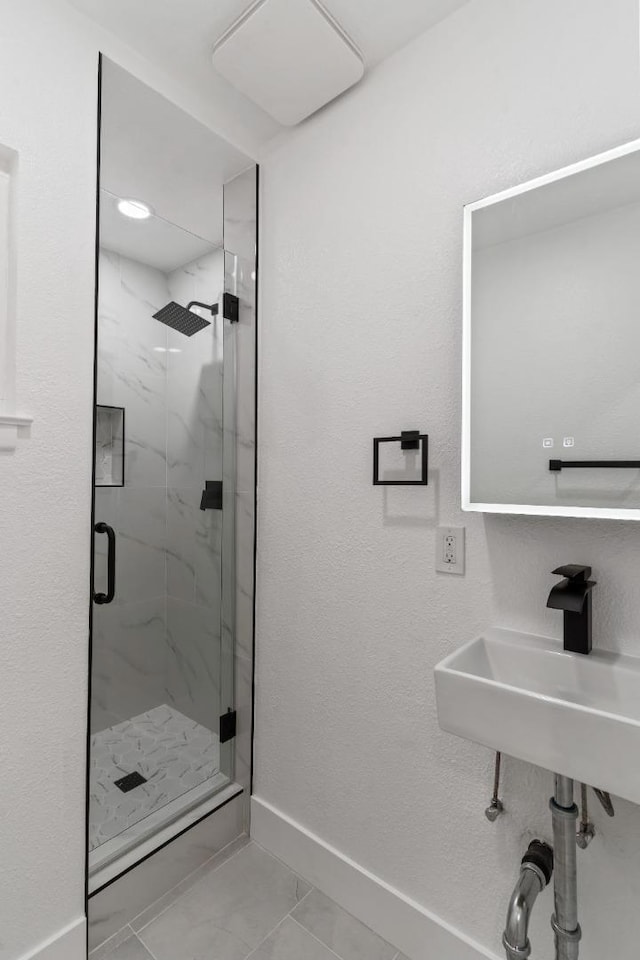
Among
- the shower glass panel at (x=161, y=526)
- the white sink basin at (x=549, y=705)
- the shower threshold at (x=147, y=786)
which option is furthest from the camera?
the shower glass panel at (x=161, y=526)

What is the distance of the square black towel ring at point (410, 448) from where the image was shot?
1.38 metres

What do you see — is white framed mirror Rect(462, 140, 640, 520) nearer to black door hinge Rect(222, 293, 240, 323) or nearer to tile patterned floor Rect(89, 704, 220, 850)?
black door hinge Rect(222, 293, 240, 323)

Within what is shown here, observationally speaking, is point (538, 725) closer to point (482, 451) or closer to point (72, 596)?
point (482, 451)

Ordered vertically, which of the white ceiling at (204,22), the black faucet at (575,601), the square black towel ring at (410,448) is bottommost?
the black faucet at (575,601)

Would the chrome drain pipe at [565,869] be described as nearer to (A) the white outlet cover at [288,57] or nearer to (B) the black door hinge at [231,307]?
(B) the black door hinge at [231,307]

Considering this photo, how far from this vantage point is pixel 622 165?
1075mm

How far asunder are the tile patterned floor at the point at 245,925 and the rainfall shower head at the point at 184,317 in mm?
1922

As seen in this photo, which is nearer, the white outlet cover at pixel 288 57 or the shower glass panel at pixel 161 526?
the white outlet cover at pixel 288 57

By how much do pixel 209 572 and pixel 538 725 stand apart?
4.23 ft

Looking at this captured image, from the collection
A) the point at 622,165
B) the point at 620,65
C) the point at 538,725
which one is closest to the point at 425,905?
the point at 538,725

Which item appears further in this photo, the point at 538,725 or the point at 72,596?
the point at 72,596

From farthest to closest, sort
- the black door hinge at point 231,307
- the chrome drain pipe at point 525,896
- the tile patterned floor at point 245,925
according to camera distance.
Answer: the black door hinge at point 231,307
the tile patterned floor at point 245,925
the chrome drain pipe at point 525,896

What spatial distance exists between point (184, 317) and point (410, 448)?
103cm

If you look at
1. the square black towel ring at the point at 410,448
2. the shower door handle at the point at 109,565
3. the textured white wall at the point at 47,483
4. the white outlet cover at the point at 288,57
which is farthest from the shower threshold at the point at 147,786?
the white outlet cover at the point at 288,57
